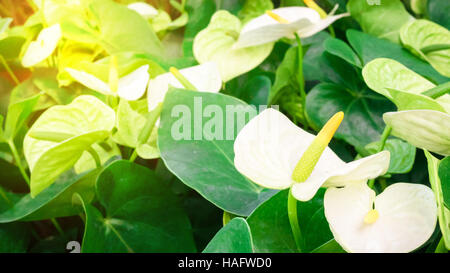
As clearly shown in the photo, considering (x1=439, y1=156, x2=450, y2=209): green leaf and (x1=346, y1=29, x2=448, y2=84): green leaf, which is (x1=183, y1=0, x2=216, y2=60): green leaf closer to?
(x1=346, y1=29, x2=448, y2=84): green leaf

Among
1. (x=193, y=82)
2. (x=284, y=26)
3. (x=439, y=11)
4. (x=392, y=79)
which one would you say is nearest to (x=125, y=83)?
(x=193, y=82)

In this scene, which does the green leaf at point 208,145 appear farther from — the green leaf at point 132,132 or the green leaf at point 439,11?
the green leaf at point 439,11

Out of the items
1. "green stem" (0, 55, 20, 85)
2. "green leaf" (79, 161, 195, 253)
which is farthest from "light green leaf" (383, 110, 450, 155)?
"green stem" (0, 55, 20, 85)

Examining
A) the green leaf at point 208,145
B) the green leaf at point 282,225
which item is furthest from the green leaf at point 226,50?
the green leaf at point 282,225

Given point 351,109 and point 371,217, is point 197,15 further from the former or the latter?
point 371,217
